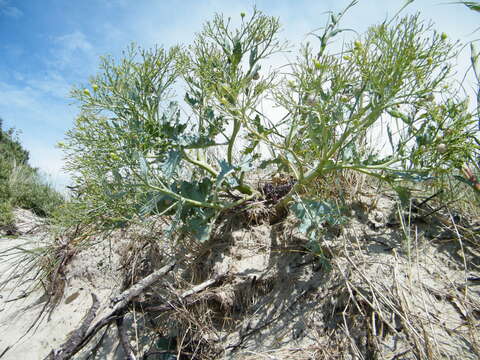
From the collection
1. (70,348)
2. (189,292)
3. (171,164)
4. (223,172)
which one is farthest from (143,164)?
Answer: (70,348)

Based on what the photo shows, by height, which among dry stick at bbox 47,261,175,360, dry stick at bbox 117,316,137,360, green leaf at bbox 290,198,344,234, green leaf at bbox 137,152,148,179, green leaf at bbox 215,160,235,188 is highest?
green leaf at bbox 137,152,148,179

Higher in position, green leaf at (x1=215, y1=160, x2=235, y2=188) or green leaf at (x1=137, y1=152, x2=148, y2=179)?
green leaf at (x1=137, y1=152, x2=148, y2=179)

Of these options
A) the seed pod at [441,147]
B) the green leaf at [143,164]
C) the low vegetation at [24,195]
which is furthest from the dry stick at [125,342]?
the low vegetation at [24,195]

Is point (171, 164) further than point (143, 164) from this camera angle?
Yes

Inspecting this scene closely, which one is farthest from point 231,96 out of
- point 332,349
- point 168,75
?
point 332,349

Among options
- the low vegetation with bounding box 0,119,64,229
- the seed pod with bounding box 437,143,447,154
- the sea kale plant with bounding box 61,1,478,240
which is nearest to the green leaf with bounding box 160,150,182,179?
the sea kale plant with bounding box 61,1,478,240

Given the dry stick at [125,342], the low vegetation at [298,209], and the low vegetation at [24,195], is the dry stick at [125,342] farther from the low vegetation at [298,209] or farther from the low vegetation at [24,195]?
the low vegetation at [24,195]

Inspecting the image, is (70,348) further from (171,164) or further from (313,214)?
(313,214)

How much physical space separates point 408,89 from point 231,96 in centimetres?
88

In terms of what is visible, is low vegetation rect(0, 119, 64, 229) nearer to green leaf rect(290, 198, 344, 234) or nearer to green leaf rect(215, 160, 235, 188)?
green leaf rect(215, 160, 235, 188)

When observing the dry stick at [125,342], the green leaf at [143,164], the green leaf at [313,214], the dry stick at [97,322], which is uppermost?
the green leaf at [143,164]

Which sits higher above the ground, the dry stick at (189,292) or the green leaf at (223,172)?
the green leaf at (223,172)

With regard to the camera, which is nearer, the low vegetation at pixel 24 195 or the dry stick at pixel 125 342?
the dry stick at pixel 125 342

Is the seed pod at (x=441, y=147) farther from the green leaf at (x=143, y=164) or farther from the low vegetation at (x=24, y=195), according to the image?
the low vegetation at (x=24, y=195)
